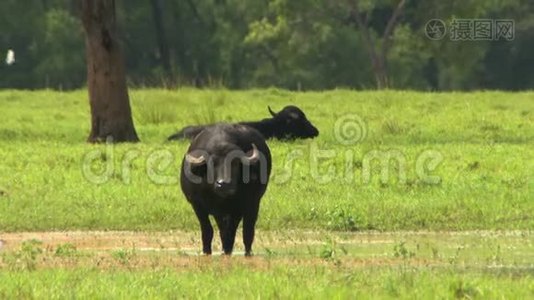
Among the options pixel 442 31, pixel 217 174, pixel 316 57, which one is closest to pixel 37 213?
pixel 217 174

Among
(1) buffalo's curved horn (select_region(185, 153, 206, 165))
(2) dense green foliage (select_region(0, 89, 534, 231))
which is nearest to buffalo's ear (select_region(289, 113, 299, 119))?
(2) dense green foliage (select_region(0, 89, 534, 231))

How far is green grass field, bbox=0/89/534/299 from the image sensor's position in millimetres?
9484

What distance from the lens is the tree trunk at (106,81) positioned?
21562 mm

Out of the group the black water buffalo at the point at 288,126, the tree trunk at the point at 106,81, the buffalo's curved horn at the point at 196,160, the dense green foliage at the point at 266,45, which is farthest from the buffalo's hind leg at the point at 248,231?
the dense green foliage at the point at 266,45

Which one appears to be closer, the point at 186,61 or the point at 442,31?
the point at 442,31

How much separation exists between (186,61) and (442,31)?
33.9ft

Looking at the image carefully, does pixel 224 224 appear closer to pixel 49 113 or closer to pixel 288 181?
→ pixel 288 181

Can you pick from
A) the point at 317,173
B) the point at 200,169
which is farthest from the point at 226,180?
the point at 317,173

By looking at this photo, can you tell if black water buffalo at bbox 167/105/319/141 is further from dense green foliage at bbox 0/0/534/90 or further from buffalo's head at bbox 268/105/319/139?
dense green foliage at bbox 0/0/534/90

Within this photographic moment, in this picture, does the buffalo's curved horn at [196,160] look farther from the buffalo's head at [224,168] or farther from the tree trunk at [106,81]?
the tree trunk at [106,81]

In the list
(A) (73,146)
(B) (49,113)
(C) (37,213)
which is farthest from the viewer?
(B) (49,113)

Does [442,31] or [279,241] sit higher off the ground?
[442,31]

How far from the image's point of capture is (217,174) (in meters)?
11.8

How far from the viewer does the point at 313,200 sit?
607 inches
